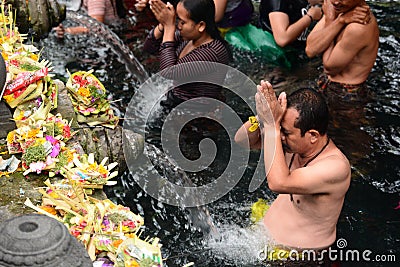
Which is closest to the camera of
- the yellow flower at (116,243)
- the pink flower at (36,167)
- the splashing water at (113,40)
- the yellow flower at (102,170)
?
the yellow flower at (116,243)

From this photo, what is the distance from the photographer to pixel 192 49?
5.22 m

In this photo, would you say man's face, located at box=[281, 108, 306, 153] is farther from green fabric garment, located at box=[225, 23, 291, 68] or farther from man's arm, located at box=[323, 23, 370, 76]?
green fabric garment, located at box=[225, 23, 291, 68]

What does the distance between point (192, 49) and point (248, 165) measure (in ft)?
3.51

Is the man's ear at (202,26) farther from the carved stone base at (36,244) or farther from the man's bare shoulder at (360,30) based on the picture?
the carved stone base at (36,244)

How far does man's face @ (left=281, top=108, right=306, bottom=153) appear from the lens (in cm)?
350

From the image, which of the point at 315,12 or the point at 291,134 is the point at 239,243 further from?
the point at 315,12

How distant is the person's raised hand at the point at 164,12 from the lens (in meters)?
5.12

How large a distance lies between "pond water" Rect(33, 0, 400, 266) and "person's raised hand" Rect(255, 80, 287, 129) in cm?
92

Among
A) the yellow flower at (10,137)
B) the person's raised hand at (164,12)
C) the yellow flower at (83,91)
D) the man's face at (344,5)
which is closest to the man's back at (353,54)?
the man's face at (344,5)

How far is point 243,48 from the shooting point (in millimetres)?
6996

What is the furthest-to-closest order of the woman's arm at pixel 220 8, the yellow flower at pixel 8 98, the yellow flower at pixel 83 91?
the woman's arm at pixel 220 8
the yellow flower at pixel 83 91
the yellow flower at pixel 8 98

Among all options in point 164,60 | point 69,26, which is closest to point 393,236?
point 164,60

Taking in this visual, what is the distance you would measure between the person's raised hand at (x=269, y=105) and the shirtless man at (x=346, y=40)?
2.06m

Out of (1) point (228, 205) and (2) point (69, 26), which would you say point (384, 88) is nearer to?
(1) point (228, 205)
